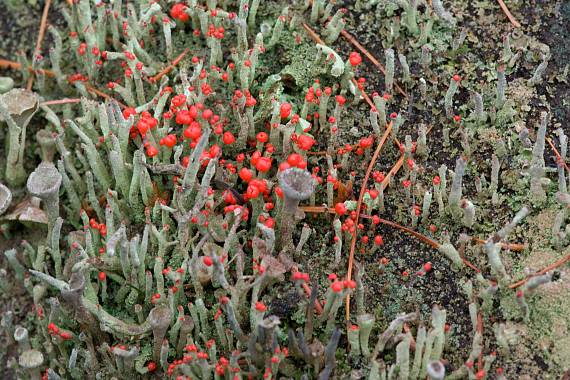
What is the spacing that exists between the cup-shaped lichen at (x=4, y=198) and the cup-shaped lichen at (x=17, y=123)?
0.72 ft

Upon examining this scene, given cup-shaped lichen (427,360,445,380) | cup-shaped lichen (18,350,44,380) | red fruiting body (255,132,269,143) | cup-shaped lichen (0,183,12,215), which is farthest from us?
cup-shaped lichen (0,183,12,215)

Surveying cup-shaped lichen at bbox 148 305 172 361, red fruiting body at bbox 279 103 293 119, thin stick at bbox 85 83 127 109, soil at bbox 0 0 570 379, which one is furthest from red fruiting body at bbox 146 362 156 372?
thin stick at bbox 85 83 127 109

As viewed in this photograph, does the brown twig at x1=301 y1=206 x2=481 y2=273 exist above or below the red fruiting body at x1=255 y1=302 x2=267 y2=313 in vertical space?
above

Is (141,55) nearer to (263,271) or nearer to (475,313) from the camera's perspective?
(263,271)

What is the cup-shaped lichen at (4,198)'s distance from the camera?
3369 millimetres

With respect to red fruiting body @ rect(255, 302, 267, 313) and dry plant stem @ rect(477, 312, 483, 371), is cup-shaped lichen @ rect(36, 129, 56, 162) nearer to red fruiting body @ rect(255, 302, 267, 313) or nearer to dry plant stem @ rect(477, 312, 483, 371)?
red fruiting body @ rect(255, 302, 267, 313)

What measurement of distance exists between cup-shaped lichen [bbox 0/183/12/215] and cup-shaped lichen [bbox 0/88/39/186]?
0.22 metres

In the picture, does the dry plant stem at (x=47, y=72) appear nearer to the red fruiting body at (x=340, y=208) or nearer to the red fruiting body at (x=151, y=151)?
the red fruiting body at (x=151, y=151)

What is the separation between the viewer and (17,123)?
3.59 m

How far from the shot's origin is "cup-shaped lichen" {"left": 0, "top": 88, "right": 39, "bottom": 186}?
11.5 feet

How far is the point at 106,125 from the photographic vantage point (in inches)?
129

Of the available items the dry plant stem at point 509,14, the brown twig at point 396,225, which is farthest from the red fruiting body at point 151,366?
the dry plant stem at point 509,14

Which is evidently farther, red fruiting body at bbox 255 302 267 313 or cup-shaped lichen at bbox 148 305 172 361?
cup-shaped lichen at bbox 148 305 172 361

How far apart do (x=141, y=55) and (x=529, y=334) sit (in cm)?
239
